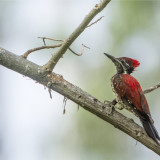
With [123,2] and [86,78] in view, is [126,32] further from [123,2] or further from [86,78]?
[86,78]

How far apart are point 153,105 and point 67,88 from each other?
5.49 meters

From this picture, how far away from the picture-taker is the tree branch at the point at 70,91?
323 centimetres

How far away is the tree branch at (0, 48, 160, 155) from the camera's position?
323 centimetres

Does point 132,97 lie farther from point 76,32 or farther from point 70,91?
point 76,32

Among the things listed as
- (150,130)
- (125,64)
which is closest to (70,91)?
(150,130)

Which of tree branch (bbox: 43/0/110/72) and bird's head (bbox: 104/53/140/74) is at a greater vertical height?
tree branch (bbox: 43/0/110/72)

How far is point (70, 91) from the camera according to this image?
3.29 meters

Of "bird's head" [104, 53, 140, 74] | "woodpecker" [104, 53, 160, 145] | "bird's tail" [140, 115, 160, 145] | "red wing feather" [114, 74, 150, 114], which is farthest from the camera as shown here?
"bird's head" [104, 53, 140, 74]

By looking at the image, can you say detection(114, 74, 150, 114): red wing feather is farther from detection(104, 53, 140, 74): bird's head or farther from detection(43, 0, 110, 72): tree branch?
detection(43, 0, 110, 72): tree branch

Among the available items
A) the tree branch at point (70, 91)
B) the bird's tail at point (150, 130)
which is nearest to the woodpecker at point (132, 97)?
the bird's tail at point (150, 130)

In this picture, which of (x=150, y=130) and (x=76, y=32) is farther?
(x=150, y=130)

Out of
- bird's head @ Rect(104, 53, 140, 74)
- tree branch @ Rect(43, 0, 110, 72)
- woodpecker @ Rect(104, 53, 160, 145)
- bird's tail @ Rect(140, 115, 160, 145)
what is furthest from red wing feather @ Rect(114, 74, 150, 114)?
tree branch @ Rect(43, 0, 110, 72)

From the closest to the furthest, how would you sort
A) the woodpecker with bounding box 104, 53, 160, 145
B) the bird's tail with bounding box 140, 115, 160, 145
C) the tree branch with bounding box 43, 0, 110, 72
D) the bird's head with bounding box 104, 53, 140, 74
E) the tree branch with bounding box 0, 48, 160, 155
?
1. the tree branch with bounding box 43, 0, 110, 72
2. the tree branch with bounding box 0, 48, 160, 155
3. the bird's tail with bounding box 140, 115, 160, 145
4. the woodpecker with bounding box 104, 53, 160, 145
5. the bird's head with bounding box 104, 53, 140, 74

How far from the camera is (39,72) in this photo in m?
3.27
